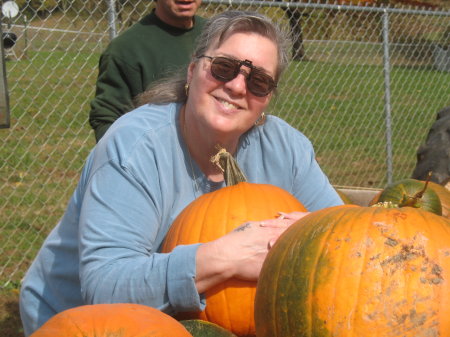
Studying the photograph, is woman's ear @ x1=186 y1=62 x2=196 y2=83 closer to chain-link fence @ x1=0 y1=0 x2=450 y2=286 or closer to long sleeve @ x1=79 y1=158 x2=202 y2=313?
long sleeve @ x1=79 y1=158 x2=202 y2=313

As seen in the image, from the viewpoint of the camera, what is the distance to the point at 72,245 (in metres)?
2.24

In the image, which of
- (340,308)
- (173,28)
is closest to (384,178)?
(173,28)

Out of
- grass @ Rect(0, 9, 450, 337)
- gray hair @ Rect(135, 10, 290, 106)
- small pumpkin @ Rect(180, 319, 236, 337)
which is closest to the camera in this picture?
small pumpkin @ Rect(180, 319, 236, 337)

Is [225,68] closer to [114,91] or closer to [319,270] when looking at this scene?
[319,270]

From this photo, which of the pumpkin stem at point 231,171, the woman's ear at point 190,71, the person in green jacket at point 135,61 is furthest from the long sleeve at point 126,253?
the person in green jacket at point 135,61

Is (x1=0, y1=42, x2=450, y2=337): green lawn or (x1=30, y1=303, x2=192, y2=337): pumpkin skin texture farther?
(x1=0, y1=42, x2=450, y2=337): green lawn

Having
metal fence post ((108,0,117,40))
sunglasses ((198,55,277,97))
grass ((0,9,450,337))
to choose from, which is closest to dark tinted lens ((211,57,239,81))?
sunglasses ((198,55,277,97))

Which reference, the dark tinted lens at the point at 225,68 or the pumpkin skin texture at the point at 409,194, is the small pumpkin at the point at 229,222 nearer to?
the dark tinted lens at the point at 225,68

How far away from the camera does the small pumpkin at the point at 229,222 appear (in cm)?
182

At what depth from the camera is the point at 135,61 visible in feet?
12.8

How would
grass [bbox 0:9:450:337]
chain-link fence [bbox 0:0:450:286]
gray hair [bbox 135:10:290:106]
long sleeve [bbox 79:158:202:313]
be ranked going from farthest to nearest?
chain-link fence [bbox 0:0:450:286] → grass [bbox 0:9:450:337] → gray hair [bbox 135:10:290:106] → long sleeve [bbox 79:158:202:313]

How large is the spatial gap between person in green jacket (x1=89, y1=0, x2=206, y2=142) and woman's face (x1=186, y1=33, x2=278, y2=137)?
167 centimetres

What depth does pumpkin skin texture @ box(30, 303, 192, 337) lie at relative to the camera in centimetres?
137

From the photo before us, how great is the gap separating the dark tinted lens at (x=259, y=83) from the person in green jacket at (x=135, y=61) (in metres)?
1.70
